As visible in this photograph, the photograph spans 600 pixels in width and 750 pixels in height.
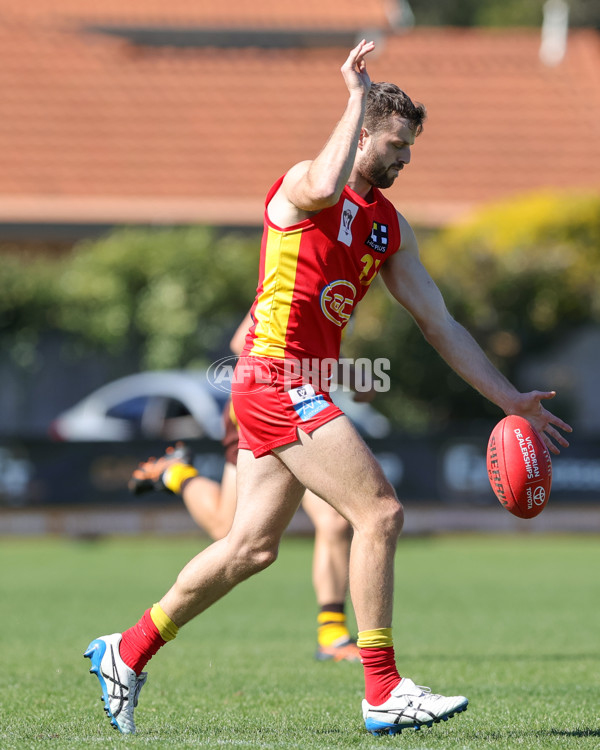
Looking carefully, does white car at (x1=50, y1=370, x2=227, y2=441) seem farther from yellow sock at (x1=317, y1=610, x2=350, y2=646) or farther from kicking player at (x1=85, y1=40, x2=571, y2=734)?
kicking player at (x1=85, y1=40, x2=571, y2=734)

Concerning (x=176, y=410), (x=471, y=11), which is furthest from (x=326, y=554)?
(x=471, y=11)

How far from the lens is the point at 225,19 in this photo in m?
30.2

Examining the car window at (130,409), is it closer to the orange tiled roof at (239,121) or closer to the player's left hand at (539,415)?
the orange tiled roof at (239,121)

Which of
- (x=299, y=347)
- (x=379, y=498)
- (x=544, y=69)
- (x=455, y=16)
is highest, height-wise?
(x=455, y=16)

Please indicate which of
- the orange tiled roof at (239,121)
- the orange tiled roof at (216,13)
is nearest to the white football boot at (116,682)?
the orange tiled roof at (239,121)

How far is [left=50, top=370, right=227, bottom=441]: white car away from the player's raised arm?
478 inches

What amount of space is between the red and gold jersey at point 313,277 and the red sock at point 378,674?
3.68 ft

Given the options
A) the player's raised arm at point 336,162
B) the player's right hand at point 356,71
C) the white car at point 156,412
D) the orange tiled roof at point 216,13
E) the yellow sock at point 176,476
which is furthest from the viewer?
the orange tiled roof at point 216,13

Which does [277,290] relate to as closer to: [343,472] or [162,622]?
[343,472]

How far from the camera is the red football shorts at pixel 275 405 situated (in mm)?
4996

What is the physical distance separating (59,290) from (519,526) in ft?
25.0

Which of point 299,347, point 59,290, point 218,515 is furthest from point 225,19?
point 299,347

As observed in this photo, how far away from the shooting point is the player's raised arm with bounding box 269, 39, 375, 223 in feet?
15.6

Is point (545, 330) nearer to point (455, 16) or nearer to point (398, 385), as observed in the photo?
point (398, 385)
